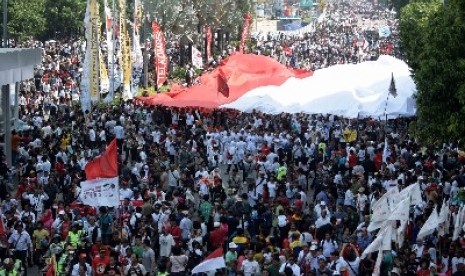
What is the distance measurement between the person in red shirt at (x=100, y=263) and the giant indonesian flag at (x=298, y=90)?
12.9 metres

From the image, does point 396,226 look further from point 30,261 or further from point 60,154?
point 60,154

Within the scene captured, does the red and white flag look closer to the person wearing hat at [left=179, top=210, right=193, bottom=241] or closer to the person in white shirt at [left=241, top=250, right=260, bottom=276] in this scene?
the person in white shirt at [left=241, top=250, right=260, bottom=276]

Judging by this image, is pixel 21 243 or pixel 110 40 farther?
pixel 110 40

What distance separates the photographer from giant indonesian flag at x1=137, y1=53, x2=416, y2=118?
101ft

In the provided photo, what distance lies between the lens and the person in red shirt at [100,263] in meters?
A: 18.0

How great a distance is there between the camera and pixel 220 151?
98.0 ft

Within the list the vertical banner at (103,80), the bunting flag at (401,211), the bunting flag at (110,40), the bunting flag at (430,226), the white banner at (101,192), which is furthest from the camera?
the bunting flag at (110,40)

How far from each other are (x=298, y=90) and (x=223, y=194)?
30.0ft

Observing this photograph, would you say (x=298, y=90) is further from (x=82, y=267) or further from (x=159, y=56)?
(x=82, y=267)

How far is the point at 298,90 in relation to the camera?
33031mm

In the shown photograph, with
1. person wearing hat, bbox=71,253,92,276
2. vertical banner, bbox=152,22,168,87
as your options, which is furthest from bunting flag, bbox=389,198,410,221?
vertical banner, bbox=152,22,168,87

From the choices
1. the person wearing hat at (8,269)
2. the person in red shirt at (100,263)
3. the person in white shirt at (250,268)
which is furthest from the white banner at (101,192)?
the person in white shirt at (250,268)

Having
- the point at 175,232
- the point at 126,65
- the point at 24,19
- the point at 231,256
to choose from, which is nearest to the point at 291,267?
the point at 231,256

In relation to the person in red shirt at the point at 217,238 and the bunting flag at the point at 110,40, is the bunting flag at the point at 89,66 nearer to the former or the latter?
the bunting flag at the point at 110,40
